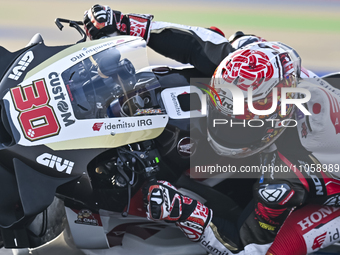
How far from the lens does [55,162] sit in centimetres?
164

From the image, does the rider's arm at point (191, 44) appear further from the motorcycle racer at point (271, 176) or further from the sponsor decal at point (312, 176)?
the sponsor decal at point (312, 176)

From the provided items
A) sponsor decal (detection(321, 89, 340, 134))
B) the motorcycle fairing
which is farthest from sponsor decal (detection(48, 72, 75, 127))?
sponsor decal (detection(321, 89, 340, 134))

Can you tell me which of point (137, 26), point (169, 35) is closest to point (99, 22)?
point (137, 26)

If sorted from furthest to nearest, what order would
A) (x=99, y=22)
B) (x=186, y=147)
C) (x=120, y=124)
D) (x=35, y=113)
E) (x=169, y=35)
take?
(x=169, y=35) → (x=99, y=22) → (x=186, y=147) → (x=120, y=124) → (x=35, y=113)

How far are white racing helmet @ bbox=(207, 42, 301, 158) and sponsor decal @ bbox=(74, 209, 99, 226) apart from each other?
670 mm

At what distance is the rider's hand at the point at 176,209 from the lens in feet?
5.85

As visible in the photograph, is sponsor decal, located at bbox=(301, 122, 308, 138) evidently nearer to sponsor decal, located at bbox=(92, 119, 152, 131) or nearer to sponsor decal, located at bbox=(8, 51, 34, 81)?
sponsor decal, located at bbox=(92, 119, 152, 131)

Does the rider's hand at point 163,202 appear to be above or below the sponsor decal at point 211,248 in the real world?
above

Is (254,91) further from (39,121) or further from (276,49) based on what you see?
(39,121)

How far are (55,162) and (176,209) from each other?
565 mm

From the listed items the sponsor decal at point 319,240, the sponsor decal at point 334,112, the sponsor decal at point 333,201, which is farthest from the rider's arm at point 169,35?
the sponsor decal at point 319,240

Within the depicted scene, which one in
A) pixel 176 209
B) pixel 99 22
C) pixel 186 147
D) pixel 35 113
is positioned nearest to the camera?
pixel 35 113

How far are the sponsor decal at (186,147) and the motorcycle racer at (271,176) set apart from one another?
3.9 inches

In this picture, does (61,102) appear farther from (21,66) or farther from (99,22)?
(99,22)
